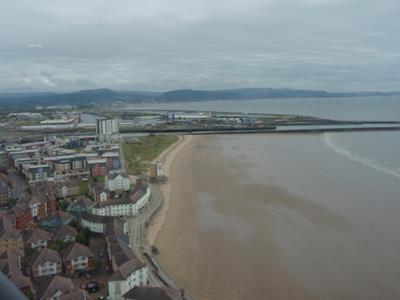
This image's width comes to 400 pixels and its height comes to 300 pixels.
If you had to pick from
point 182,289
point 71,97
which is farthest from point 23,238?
point 71,97

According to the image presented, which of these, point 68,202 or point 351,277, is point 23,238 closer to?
point 68,202

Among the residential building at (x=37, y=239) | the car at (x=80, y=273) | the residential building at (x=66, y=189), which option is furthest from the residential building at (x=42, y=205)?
the car at (x=80, y=273)

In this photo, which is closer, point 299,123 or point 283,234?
point 283,234

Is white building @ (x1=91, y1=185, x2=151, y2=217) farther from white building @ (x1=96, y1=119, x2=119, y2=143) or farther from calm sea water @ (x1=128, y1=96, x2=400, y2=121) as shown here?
calm sea water @ (x1=128, y1=96, x2=400, y2=121)

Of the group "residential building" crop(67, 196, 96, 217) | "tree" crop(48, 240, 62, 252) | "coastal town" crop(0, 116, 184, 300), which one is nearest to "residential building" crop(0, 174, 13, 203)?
"coastal town" crop(0, 116, 184, 300)

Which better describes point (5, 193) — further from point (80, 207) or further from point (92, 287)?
point (92, 287)

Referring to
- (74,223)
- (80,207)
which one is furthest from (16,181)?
(74,223)
